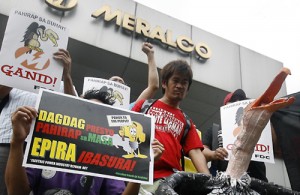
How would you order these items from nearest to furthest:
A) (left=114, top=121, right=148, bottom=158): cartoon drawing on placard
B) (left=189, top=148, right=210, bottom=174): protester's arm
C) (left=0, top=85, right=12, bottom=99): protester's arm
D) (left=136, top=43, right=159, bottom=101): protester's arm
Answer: (left=114, top=121, right=148, bottom=158): cartoon drawing on placard < (left=189, top=148, right=210, bottom=174): protester's arm < (left=0, top=85, right=12, bottom=99): protester's arm < (left=136, top=43, right=159, bottom=101): protester's arm

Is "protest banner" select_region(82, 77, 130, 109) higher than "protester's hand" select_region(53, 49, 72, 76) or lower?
higher

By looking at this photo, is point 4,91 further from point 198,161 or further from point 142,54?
point 142,54

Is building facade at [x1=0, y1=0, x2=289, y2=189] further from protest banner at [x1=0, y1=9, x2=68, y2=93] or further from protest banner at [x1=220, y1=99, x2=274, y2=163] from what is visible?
protest banner at [x1=0, y1=9, x2=68, y2=93]

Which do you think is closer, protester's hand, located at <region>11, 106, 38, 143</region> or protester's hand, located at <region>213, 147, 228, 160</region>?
protester's hand, located at <region>11, 106, 38, 143</region>

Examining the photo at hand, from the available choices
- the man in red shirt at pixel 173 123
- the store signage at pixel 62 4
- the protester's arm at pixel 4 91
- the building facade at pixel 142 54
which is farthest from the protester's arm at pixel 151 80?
the store signage at pixel 62 4

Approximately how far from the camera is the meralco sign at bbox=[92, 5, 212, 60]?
661cm

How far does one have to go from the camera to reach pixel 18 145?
4.66 feet

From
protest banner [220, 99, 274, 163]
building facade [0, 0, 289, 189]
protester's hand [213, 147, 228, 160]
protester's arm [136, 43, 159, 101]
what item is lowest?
protester's hand [213, 147, 228, 160]

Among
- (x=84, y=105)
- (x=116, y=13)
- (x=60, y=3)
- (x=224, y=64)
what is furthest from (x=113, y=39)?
(x=84, y=105)

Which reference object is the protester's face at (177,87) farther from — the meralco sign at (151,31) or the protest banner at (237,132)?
the meralco sign at (151,31)

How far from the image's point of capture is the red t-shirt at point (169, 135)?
1.87 m

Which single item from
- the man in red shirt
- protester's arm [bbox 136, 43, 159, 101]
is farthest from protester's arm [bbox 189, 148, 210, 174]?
protester's arm [bbox 136, 43, 159, 101]

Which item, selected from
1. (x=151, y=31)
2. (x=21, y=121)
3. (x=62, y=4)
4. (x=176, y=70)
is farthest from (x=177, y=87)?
(x=151, y=31)

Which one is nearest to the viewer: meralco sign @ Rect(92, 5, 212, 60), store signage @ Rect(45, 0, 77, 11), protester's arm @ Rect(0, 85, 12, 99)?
protester's arm @ Rect(0, 85, 12, 99)
